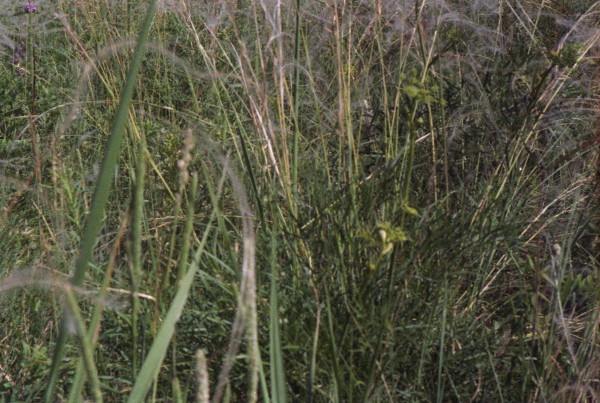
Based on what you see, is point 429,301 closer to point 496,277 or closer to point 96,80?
point 496,277

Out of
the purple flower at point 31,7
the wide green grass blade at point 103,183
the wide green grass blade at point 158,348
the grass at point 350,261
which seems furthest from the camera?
the purple flower at point 31,7

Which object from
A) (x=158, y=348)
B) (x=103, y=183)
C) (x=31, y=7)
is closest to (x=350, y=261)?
(x=158, y=348)

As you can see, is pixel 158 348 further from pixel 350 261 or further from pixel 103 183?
pixel 350 261

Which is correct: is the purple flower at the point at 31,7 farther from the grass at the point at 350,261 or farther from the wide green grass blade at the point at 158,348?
the wide green grass blade at the point at 158,348

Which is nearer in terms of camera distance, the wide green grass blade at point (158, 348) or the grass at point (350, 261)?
the wide green grass blade at point (158, 348)

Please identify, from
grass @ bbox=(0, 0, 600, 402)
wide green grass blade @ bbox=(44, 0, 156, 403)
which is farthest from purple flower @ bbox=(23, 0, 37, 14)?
wide green grass blade @ bbox=(44, 0, 156, 403)

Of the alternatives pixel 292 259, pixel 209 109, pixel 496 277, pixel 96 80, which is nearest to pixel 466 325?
pixel 496 277

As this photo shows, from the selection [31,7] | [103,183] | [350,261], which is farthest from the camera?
[31,7]

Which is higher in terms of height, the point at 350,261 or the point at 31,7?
the point at 31,7

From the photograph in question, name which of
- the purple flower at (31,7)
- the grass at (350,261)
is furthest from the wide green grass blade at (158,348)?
the purple flower at (31,7)

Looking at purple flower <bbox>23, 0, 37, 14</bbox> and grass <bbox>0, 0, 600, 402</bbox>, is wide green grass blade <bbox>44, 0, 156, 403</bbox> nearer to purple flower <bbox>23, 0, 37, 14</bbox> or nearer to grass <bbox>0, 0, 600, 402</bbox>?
grass <bbox>0, 0, 600, 402</bbox>

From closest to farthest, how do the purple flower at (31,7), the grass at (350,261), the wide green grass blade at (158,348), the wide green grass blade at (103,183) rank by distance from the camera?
the wide green grass blade at (103,183)
the wide green grass blade at (158,348)
the grass at (350,261)
the purple flower at (31,7)

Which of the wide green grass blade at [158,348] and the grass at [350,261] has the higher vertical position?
the wide green grass blade at [158,348]

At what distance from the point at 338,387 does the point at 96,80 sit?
216cm
